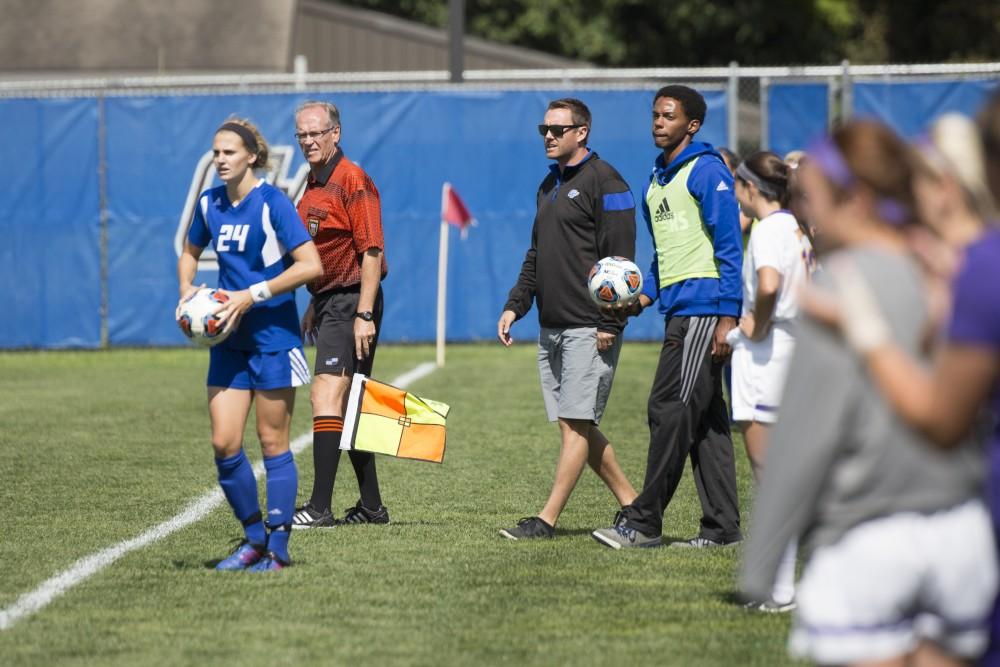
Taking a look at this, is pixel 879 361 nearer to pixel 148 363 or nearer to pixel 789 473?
pixel 789 473

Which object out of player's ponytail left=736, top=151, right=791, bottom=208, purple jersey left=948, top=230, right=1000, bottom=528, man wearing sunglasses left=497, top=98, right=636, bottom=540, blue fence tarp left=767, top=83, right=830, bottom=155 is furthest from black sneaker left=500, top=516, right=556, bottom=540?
blue fence tarp left=767, top=83, right=830, bottom=155

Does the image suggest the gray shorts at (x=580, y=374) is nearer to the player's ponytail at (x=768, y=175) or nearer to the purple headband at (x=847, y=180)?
the player's ponytail at (x=768, y=175)

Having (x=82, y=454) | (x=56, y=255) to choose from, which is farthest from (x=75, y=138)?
(x=82, y=454)

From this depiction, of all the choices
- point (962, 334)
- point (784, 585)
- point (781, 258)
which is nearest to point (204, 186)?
point (781, 258)

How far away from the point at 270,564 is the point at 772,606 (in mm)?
2217

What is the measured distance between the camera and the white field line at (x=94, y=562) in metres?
6.06

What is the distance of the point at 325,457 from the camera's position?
812cm

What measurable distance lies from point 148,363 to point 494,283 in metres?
4.17

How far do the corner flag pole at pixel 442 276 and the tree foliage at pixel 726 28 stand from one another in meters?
18.7

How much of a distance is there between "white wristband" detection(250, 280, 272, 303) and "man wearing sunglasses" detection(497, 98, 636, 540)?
1650 millimetres

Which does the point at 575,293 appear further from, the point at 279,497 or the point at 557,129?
the point at 279,497

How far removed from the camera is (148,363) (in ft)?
57.3

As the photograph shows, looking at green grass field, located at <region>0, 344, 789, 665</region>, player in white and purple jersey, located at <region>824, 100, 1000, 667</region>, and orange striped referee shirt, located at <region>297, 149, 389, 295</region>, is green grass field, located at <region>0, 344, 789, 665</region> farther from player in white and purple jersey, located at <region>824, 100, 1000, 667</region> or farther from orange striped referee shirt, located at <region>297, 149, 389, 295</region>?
player in white and purple jersey, located at <region>824, 100, 1000, 667</region>

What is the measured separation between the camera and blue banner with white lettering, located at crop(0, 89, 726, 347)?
1844 centimetres
